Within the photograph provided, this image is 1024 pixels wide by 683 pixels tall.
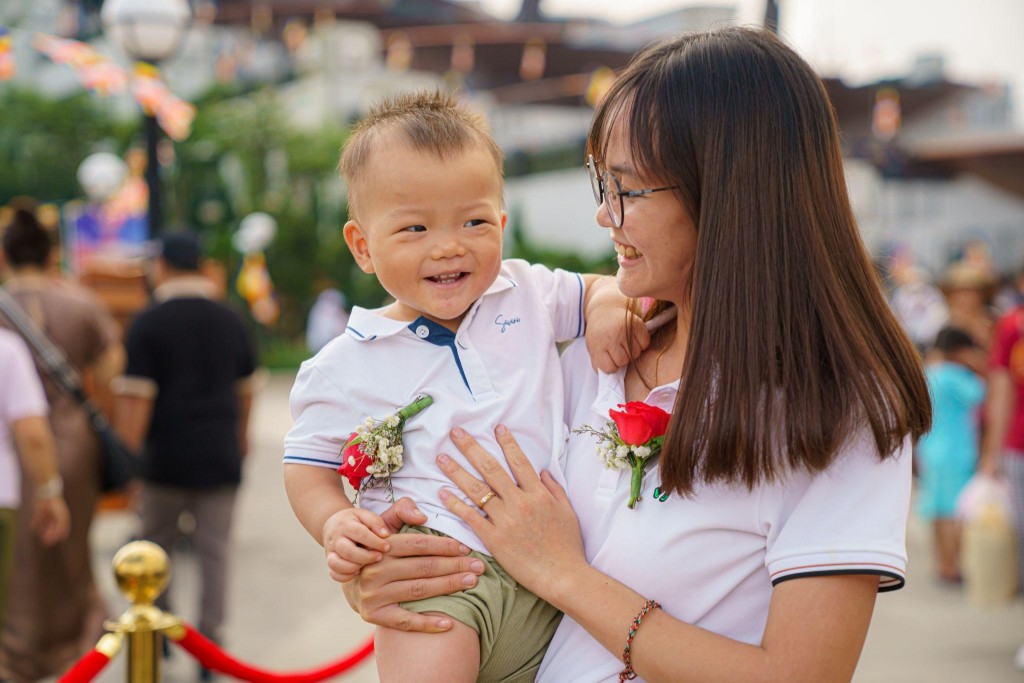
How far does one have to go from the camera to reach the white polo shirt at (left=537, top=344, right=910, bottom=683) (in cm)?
157

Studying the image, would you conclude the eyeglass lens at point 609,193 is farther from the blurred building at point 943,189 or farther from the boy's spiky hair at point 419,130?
the blurred building at point 943,189

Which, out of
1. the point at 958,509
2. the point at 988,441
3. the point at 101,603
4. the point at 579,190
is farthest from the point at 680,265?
the point at 579,190

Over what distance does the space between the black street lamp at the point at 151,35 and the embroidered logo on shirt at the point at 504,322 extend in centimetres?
556


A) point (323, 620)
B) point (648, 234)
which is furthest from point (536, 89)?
point (648, 234)

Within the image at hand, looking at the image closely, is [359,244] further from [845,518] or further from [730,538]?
[845,518]

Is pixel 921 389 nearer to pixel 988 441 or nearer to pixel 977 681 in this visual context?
pixel 977 681

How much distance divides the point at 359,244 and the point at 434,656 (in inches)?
32.2

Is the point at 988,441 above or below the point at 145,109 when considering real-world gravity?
below

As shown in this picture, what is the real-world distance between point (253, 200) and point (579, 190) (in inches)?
319

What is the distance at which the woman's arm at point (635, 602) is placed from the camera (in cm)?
155

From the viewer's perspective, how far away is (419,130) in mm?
1950

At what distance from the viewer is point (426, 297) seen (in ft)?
6.49

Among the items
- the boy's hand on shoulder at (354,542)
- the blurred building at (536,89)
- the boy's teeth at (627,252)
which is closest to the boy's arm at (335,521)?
the boy's hand on shoulder at (354,542)

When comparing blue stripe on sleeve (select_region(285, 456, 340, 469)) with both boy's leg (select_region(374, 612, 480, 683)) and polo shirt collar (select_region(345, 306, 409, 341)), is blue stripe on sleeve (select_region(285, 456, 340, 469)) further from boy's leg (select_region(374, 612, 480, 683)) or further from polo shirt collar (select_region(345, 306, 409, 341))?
boy's leg (select_region(374, 612, 480, 683))
